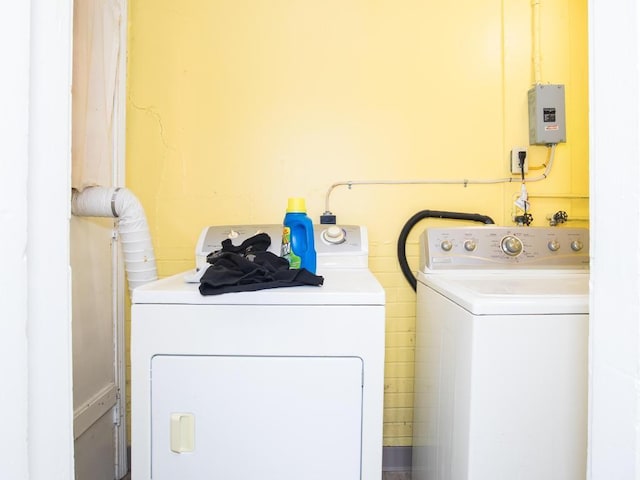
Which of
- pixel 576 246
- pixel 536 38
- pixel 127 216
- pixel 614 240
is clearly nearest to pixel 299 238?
pixel 127 216

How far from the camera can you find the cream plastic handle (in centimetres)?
100

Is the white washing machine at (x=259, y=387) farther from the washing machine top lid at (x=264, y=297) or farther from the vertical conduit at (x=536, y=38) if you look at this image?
the vertical conduit at (x=536, y=38)

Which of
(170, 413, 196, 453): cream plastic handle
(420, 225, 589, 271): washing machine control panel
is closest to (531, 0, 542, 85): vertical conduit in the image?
(420, 225, 589, 271): washing machine control panel

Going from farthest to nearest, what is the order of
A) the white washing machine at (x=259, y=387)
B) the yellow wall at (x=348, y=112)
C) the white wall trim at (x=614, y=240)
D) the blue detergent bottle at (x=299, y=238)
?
the yellow wall at (x=348, y=112)
the blue detergent bottle at (x=299, y=238)
the white washing machine at (x=259, y=387)
the white wall trim at (x=614, y=240)

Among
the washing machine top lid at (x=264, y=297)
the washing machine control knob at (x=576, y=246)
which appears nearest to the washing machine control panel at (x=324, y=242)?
the washing machine top lid at (x=264, y=297)

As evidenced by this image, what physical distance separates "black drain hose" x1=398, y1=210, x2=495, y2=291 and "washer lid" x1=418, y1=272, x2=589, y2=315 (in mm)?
373

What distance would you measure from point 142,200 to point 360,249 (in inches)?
46.9

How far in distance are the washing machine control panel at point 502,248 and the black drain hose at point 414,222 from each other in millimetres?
251

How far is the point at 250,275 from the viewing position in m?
1.07

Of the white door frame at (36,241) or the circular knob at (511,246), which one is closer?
the white door frame at (36,241)

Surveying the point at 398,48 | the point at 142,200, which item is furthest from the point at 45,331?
the point at 398,48

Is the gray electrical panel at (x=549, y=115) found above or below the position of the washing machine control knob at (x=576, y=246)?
above

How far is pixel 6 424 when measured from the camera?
477 mm

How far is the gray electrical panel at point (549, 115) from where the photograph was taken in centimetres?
186
